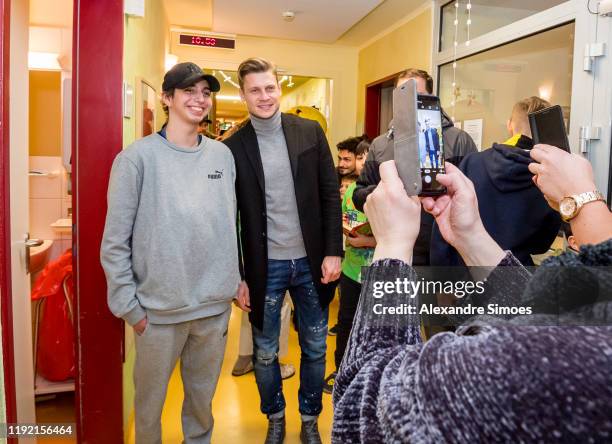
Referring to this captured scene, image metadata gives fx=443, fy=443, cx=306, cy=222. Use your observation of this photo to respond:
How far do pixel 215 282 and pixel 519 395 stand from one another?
4.85 feet

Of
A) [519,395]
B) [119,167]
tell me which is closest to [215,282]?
[119,167]

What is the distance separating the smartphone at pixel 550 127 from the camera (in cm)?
114

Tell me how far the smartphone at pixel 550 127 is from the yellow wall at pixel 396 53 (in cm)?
288

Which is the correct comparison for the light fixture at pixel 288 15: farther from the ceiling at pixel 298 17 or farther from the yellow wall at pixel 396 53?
the yellow wall at pixel 396 53

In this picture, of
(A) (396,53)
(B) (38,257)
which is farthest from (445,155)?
(A) (396,53)

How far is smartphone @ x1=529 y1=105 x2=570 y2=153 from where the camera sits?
114 centimetres

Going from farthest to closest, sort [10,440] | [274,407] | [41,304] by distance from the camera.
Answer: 1. [41,304]
2. [274,407]
3. [10,440]

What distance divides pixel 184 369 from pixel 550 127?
1.60 meters

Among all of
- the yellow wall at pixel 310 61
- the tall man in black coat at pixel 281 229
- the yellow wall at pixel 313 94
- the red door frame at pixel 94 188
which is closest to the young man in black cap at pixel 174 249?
the tall man in black coat at pixel 281 229

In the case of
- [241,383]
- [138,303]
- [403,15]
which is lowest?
[241,383]

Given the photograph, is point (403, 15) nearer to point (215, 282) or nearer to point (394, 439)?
point (215, 282)

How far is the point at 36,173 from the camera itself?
2811 mm

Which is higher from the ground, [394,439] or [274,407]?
[394,439]

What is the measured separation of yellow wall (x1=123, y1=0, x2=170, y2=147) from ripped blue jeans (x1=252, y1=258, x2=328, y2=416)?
0.98 metres
